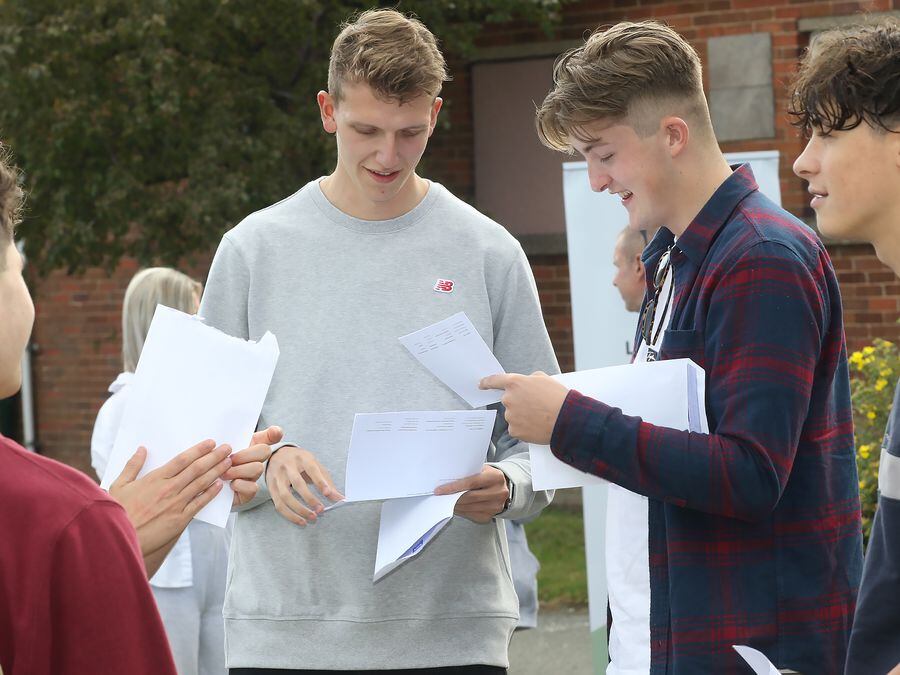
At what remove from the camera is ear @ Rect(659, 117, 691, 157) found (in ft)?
6.79

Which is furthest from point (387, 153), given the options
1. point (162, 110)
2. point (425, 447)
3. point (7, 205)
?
point (162, 110)

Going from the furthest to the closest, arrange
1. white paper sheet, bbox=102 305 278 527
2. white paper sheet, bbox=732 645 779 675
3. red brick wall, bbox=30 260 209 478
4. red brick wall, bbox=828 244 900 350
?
red brick wall, bbox=30 260 209 478 → red brick wall, bbox=828 244 900 350 → white paper sheet, bbox=102 305 278 527 → white paper sheet, bbox=732 645 779 675

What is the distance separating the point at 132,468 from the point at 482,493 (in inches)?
29.6

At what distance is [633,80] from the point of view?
2.08m

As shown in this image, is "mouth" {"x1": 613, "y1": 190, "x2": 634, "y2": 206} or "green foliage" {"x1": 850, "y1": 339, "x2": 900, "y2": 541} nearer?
"mouth" {"x1": 613, "y1": 190, "x2": 634, "y2": 206}

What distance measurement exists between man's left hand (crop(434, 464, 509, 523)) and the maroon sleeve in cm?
104

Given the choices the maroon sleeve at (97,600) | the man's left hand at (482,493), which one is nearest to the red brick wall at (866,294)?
the man's left hand at (482,493)

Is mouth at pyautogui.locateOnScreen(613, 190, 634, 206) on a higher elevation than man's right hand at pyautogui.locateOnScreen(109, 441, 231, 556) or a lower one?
higher

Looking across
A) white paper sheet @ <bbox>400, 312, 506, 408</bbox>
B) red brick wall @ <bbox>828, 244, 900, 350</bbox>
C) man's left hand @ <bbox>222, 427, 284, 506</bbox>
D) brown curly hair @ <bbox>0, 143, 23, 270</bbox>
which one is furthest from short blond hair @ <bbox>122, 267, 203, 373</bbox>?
red brick wall @ <bbox>828, 244, 900, 350</bbox>

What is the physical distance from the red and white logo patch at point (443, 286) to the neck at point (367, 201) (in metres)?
0.20

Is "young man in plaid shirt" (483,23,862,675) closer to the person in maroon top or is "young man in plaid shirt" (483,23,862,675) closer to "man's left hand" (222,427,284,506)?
"man's left hand" (222,427,284,506)

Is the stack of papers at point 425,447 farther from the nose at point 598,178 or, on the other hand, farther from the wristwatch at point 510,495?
the nose at point 598,178

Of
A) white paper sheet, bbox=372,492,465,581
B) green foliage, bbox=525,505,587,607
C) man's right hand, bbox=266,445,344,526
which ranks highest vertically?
man's right hand, bbox=266,445,344,526

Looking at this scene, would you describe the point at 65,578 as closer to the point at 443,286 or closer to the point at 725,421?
the point at 725,421
